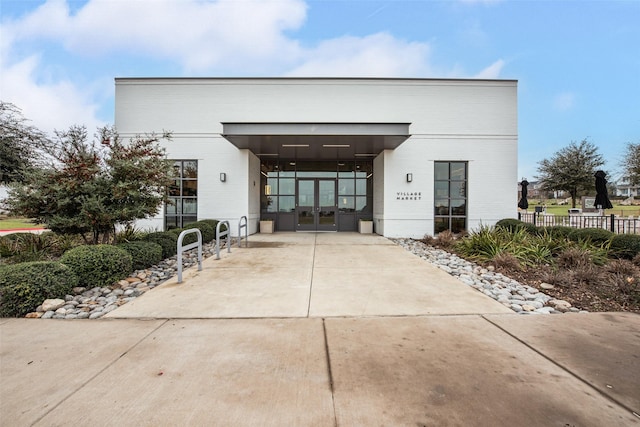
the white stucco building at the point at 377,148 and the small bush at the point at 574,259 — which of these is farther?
the white stucco building at the point at 377,148

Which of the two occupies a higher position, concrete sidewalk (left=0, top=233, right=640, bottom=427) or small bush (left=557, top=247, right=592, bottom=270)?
small bush (left=557, top=247, right=592, bottom=270)

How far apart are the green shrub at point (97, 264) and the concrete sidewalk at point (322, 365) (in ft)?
3.60

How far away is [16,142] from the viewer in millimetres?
10961

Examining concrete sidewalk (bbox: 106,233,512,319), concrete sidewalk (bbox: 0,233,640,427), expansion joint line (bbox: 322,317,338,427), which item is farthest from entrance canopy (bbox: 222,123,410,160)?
expansion joint line (bbox: 322,317,338,427)

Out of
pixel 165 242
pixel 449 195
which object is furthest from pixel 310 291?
pixel 449 195

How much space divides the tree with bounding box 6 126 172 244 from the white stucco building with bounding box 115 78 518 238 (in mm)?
5183

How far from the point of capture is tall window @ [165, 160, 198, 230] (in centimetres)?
1152

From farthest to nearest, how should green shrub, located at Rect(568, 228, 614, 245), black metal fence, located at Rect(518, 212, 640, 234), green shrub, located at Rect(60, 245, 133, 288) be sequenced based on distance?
black metal fence, located at Rect(518, 212, 640, 234) < green shrub, located at Rect(568, 228, 614, 245) < green shrub, located at Rect(60, 245, 133, 288)

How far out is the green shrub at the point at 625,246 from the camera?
6137 millimetres

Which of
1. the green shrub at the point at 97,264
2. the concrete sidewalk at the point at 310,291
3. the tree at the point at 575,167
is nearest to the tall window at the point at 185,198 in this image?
the concrete sidewalk at the point at 310,291

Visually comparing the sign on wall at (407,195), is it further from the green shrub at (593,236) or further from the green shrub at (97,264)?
the green shrub at (97,264)

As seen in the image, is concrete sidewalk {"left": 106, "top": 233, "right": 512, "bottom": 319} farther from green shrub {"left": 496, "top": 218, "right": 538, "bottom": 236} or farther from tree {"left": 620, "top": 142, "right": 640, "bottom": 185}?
tree {"left": 620, "top": 142, "right": 640, "bottom": 185}

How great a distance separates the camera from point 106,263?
4.57 metres

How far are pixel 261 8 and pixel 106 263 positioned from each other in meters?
11.1
